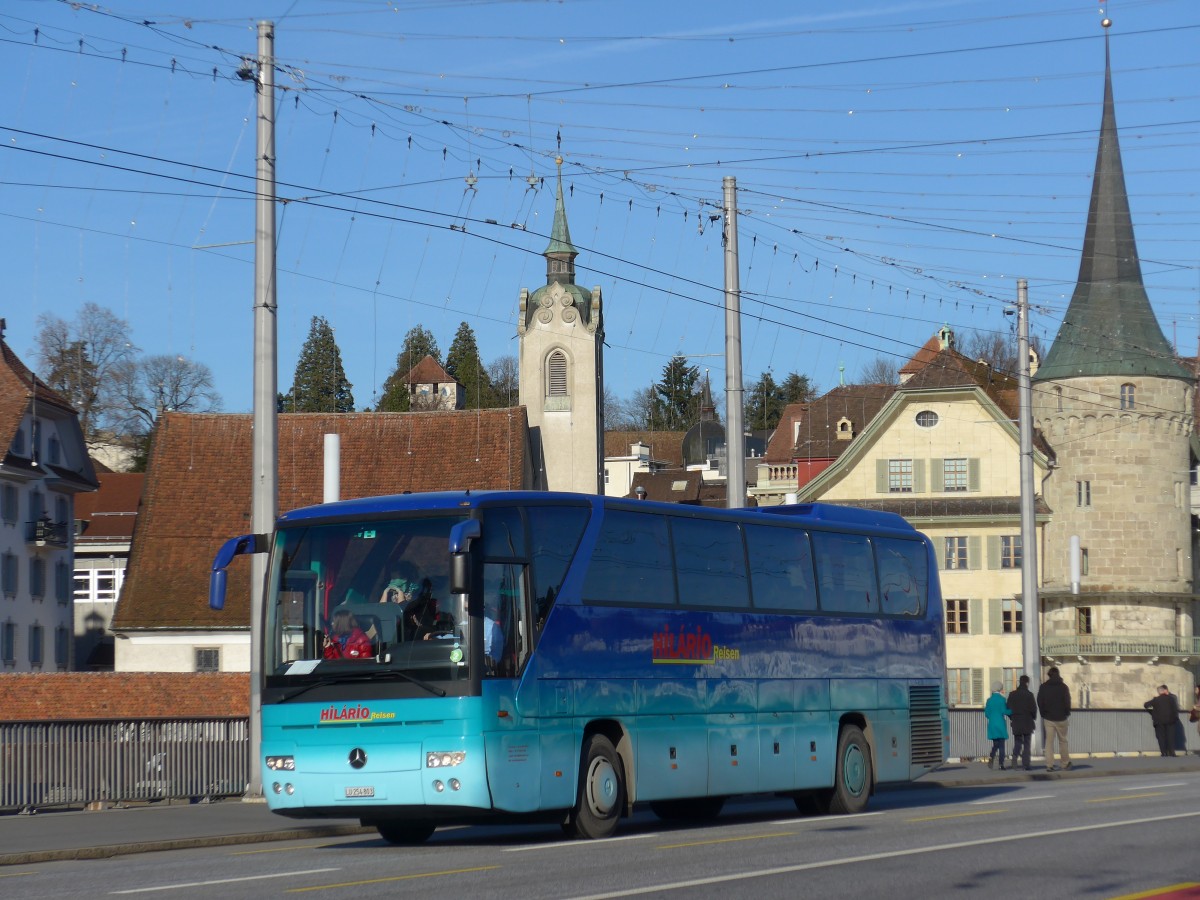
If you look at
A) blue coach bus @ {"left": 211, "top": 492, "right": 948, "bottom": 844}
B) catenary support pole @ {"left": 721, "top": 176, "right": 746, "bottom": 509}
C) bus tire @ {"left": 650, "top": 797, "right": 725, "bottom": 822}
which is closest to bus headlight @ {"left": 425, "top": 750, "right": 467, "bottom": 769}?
blue coach bus @ {"left": 211, "top": 492, "right": 948, "bottom": 844}

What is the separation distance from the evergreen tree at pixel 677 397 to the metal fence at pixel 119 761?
432 feet

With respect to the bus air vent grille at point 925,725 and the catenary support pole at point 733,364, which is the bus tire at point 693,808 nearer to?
the bus air vent grille at point 925,725

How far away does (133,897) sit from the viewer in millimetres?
11812

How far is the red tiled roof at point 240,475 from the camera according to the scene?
58.0m

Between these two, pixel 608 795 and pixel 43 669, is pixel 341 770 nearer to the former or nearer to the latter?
pixel 608 795

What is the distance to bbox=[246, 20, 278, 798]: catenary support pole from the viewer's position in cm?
2220

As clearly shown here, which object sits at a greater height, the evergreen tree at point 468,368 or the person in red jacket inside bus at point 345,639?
the evergreen tree at point 468,368

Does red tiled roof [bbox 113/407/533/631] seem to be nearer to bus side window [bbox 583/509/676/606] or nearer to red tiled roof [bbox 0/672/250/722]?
red tiled roof [bbox 0/672/250/722]

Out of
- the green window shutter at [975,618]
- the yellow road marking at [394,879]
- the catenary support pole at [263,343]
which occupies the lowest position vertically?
the yellow road marking at [394,879]

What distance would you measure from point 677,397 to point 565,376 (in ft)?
240

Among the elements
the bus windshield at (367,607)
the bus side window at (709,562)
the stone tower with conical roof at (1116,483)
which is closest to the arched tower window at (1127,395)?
the stone tower with conical roof at (1116,483)

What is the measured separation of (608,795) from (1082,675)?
56.4 metres

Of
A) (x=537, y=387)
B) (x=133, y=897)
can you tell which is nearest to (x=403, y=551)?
(x=133, y=897)

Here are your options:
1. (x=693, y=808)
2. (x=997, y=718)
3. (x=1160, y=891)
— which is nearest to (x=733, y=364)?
(x=997, y=718)
